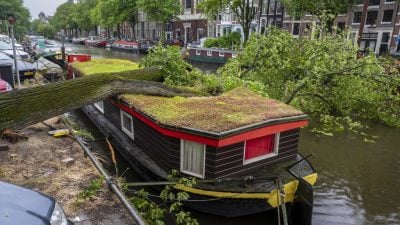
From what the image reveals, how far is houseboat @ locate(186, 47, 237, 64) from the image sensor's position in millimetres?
32044

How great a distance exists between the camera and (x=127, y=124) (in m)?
10.7

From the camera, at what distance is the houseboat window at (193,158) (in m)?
7.50

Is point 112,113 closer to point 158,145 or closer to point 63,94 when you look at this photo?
point 63,94

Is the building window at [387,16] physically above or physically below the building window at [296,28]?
above

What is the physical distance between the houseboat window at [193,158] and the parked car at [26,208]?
3.89 metres

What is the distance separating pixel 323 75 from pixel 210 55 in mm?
23383

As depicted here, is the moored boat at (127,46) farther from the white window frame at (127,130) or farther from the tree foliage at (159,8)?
the white window frame at (127,130)

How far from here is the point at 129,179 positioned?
9.79 m

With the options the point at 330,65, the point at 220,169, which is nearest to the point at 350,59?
the point at 330,65

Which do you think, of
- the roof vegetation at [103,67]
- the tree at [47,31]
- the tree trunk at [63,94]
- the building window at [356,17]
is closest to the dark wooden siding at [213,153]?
the tree trunk at [63,94]

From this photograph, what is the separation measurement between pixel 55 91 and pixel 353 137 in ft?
38.5

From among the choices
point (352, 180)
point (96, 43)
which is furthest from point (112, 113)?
point (96, 43)

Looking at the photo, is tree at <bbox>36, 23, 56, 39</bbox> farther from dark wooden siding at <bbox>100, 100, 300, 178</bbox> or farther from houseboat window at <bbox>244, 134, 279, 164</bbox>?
houseboat window at <bbox>244, 134, 279, 164</bbox>

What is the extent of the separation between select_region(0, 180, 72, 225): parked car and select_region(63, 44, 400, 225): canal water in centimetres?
477
